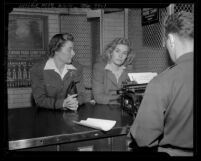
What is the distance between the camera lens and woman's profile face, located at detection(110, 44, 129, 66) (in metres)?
3.04

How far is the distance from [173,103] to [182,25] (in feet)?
1.49

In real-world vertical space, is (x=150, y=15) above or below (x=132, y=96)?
above

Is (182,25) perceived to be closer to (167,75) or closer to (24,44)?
(167,75)

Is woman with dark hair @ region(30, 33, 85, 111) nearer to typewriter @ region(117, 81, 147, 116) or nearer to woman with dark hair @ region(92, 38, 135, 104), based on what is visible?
woman with dark hair @ region(92, 38, 135, 104)

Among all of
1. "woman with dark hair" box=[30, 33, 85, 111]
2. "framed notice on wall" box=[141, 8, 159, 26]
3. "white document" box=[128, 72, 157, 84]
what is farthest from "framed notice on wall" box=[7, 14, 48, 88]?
"white document" box=[128, 72, 157, 84]

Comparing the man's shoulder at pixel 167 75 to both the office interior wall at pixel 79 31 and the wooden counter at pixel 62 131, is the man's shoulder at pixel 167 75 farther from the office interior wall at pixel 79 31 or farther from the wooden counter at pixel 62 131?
the office interior wall at pixel 79 31

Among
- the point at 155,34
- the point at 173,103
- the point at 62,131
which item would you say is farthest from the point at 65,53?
the point at 173,103

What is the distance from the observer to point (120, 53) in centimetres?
304

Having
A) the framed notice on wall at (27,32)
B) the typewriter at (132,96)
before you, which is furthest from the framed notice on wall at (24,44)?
the typewriter at (132,96)

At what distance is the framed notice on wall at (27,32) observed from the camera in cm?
404
